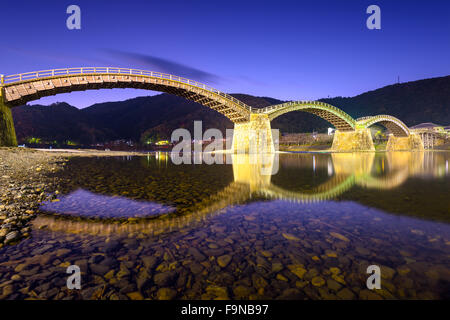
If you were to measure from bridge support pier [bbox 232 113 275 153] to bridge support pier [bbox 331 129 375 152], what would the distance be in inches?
1050

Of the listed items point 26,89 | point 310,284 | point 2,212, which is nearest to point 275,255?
point 310,284

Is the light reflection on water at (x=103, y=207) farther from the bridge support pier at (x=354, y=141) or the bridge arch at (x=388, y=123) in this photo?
the bridge support pier at (x=354, y=141)

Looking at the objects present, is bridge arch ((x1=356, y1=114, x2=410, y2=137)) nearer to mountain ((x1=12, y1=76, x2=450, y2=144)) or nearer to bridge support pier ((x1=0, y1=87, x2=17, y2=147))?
bridge support pier ((x1=0, y1=87, x2=17, y2=147))

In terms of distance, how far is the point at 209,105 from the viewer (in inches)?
1697

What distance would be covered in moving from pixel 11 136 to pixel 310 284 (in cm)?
4040

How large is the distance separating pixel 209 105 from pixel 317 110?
2581 cm

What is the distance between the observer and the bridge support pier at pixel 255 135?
41.4m

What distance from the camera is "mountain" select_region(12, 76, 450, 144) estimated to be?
117 meters

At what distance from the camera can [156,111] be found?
6570 inches

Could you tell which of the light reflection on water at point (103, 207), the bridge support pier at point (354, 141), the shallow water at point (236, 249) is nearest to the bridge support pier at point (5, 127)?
the light reflection on water at point (103, 207)

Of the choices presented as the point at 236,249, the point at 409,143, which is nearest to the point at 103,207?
the point at 236,249

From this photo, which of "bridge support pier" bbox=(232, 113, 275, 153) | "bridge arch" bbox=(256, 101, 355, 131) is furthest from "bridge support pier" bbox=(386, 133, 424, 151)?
"bridge support pier" bbox=(232, 113, 275, 153)

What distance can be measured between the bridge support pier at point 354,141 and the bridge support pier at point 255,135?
26.7 m

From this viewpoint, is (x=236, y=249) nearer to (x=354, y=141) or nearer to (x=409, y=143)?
(x=354, y=141)
